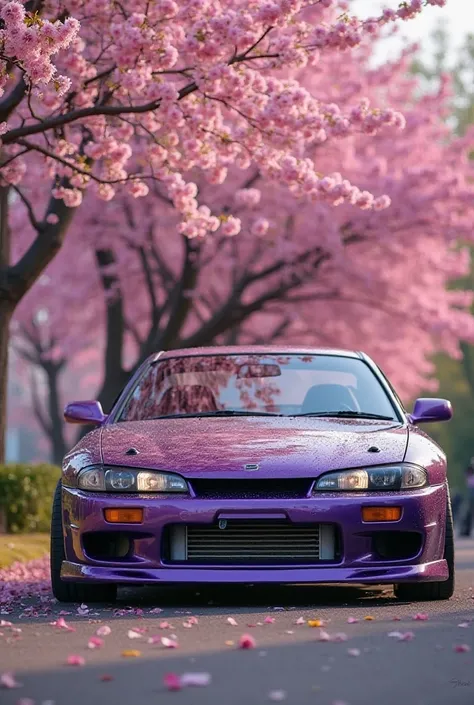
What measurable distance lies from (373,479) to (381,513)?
0.58ft

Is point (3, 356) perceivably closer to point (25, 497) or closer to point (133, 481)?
point (25, 497)

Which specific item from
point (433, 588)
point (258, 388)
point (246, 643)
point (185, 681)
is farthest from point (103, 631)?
point (258, 388)

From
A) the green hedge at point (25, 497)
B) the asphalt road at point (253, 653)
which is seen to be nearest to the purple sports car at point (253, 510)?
the asphalt road at point (253, 653)

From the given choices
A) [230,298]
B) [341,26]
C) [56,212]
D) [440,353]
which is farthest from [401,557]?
[440,353]

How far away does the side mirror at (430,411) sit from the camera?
357 inches

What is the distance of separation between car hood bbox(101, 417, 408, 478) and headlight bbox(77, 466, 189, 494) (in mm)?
41

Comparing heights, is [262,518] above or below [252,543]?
above

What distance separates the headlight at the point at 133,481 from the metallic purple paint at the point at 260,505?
0.04 m

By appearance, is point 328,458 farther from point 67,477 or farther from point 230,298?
point 230,298

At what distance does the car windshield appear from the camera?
9156 millimetres

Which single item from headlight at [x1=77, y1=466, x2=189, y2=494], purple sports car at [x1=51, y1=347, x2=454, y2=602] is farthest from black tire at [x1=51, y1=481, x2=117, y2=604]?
headlight at [x1=77, y1=466, x2=189, y2=494]

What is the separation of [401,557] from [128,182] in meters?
6.01

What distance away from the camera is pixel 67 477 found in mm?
8219

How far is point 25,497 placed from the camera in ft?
53.6
